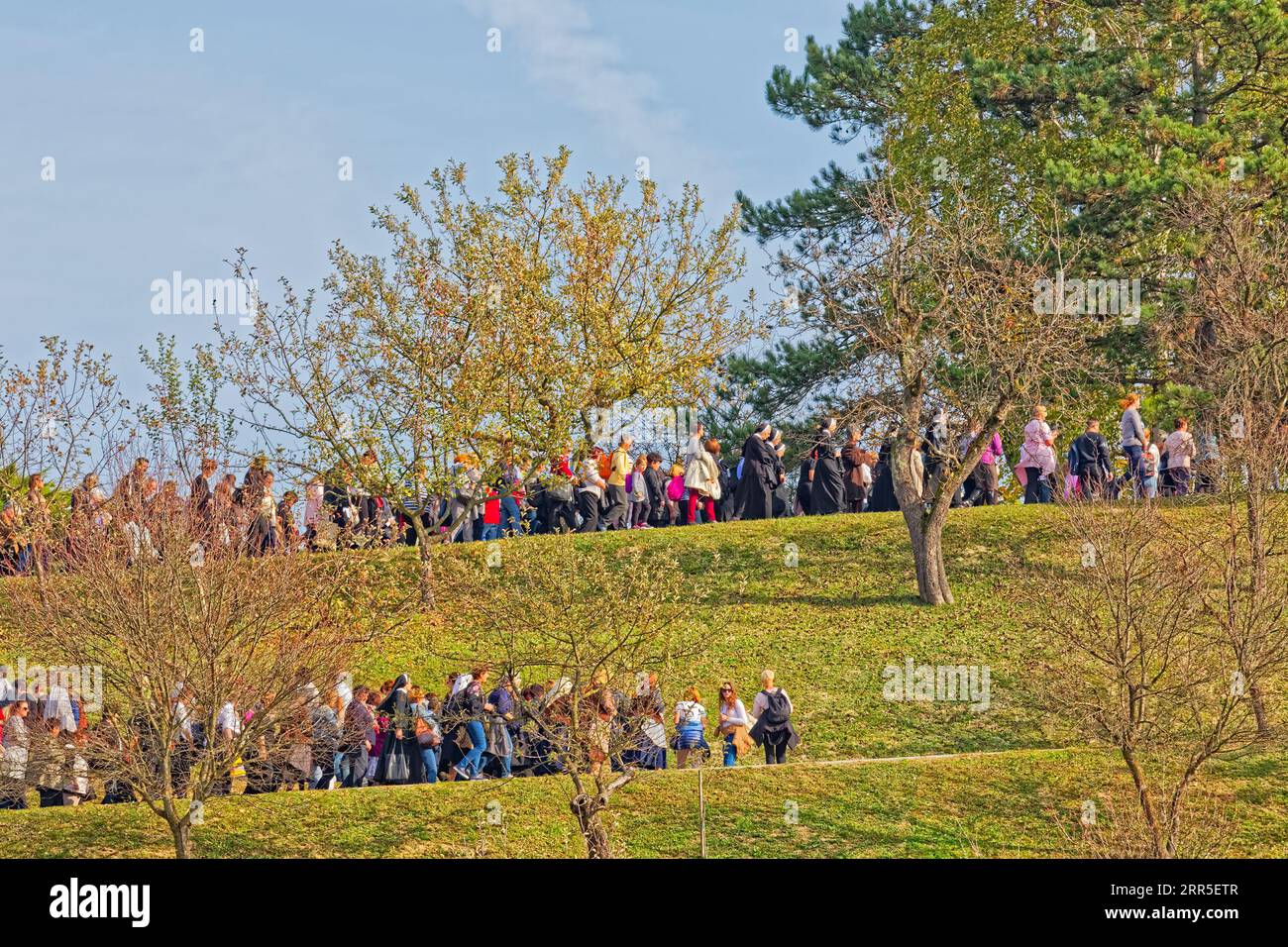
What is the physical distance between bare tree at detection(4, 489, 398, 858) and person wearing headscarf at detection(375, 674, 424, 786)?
1.50 metres

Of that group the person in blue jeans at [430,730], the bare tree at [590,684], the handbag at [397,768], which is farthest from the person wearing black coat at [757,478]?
the handbag at [397,768]

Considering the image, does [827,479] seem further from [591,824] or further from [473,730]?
[591,824]

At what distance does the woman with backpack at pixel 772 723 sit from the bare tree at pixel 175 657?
18.4 feet

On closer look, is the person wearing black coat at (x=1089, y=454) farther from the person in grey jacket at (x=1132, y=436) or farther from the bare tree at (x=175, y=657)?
the bare tree at (x=175, y=657)

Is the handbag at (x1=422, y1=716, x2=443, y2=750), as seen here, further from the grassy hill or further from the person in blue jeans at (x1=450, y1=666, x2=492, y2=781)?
the grassy hill

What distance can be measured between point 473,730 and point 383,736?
1.18m

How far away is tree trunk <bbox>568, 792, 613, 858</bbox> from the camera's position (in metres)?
18.1

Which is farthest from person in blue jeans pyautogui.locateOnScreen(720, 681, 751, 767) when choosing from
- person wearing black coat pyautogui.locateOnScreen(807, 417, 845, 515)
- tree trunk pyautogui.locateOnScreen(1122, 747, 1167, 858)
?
person wearing black coat pyautogui.locateOnScreen(807, 417, 845, 515)

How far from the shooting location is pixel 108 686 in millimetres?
20250

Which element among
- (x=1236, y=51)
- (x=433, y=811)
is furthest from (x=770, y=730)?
(x=1236, y=51)

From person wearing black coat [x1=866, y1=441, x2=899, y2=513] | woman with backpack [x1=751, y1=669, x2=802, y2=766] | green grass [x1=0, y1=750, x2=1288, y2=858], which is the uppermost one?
person wearing black coat [x1=866, y1=441, x2=899, y2=513]

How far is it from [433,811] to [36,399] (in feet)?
46.8

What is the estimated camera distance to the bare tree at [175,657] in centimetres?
1908
